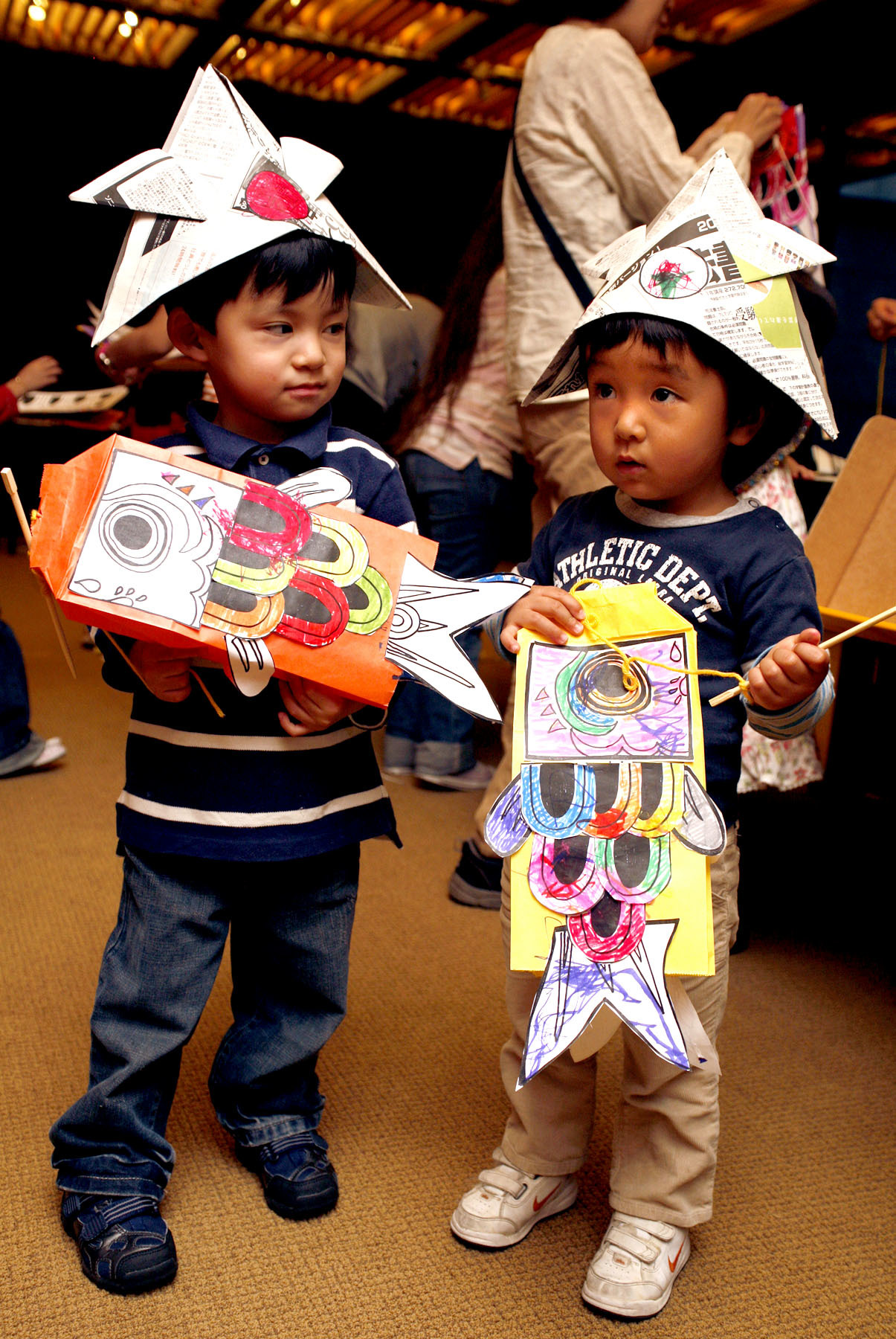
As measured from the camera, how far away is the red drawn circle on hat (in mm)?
943

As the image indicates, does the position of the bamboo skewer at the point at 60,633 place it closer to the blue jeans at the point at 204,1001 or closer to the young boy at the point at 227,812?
the young boy at the point at 227,812

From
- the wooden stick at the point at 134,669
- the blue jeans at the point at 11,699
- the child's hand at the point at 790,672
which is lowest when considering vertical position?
the blue jeans at the point at 11,699

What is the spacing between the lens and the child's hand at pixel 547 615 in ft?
3.01

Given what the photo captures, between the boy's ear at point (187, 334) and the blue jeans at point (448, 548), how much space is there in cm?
109

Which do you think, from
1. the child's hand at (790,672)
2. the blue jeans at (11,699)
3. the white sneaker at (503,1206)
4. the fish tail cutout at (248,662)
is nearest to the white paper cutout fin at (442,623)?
the fish tail cutout at (248,662)

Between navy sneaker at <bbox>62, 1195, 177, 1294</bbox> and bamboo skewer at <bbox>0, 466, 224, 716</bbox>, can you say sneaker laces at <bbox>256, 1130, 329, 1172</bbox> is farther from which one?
bamboo skewer at <bbox>0, 466, 224, 716</bbox>

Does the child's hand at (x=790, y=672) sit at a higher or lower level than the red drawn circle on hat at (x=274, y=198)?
lower

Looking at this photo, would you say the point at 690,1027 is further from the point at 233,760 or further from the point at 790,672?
the point at 233,760

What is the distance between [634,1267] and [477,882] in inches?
34.6

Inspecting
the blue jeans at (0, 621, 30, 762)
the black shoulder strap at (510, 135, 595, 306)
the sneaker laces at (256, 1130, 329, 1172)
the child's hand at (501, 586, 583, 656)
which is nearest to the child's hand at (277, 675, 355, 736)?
the child's hand at (501, 586, 583, 656)

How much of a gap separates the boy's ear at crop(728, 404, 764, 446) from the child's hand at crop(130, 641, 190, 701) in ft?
1.67

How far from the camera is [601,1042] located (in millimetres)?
897

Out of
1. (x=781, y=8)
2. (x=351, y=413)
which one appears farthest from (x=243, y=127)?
(x=781, y=8)

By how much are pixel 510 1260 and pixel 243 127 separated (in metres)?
1.07
